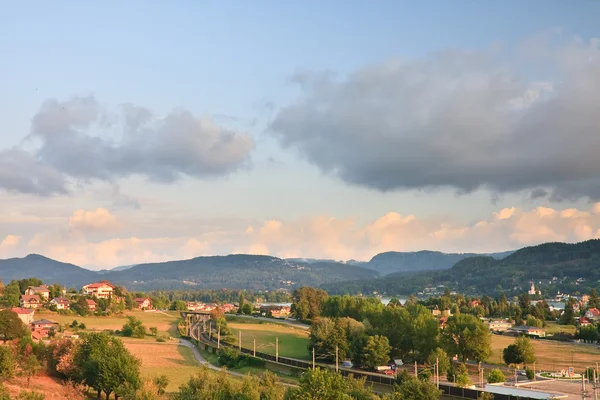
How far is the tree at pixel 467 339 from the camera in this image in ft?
245

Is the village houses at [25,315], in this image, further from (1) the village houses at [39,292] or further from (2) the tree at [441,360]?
(2) the tree at [441,360]

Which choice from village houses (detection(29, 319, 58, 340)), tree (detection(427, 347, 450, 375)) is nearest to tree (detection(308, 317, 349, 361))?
tree (detection(427, 347, 450, 375))

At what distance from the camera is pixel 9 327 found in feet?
245

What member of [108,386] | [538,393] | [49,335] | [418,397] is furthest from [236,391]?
[49,335]

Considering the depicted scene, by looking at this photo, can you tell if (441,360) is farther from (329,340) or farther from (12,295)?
(12,295)

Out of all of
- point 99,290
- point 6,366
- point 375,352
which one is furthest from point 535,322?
point 6,366

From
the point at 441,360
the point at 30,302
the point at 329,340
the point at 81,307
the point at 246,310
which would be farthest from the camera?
the point at 246,310

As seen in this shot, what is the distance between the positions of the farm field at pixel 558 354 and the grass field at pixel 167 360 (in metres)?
40.6

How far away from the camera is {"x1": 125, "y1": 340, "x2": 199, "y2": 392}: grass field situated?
65.2 metres

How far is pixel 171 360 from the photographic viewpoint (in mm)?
80812

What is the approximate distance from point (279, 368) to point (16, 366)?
3112 centimetres

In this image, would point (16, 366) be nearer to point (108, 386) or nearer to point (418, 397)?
point (108, 386)

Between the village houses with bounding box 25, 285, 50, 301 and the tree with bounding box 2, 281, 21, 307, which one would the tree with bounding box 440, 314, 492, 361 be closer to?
the tree with bounding box 2, 281, 21, 307

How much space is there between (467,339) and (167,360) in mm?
37490
